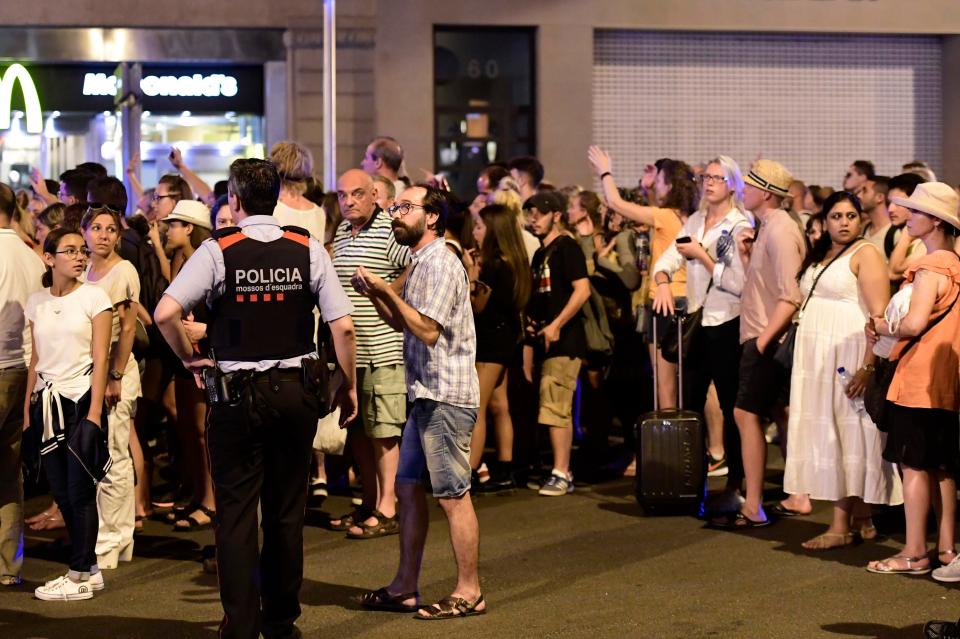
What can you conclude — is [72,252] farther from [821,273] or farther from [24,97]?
[24,97]

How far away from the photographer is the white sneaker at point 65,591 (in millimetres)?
7496

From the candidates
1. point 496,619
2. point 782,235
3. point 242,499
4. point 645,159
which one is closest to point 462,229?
point 782,235

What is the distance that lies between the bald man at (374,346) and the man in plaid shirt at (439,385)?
5.38ft

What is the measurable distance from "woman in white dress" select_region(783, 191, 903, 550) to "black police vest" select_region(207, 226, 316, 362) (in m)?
3.55

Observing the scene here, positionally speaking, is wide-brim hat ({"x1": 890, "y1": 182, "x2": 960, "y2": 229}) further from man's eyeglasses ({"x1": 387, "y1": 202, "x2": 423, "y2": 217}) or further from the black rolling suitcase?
man's eyeglasses ({"x1": 387, "y1": 202, "x2": 423, "y2": 217})

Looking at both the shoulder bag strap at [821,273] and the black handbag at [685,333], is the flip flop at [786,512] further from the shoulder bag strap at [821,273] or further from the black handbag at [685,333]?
the shoulder bag strap at [821,273]

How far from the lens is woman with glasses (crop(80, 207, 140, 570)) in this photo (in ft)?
26.8

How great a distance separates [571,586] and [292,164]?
3.13 meters

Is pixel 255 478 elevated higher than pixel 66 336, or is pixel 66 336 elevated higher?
pixel 66 336

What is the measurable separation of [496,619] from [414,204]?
2010 mm

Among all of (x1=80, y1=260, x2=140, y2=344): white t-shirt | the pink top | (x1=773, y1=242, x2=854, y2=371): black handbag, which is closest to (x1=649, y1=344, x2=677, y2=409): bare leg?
(x1=773, y1=242, x2=854, y2=371): black handbag

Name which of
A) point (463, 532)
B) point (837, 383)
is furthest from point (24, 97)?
point (463, 532)

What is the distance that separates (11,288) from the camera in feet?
25.8

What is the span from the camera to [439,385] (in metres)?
6.93
